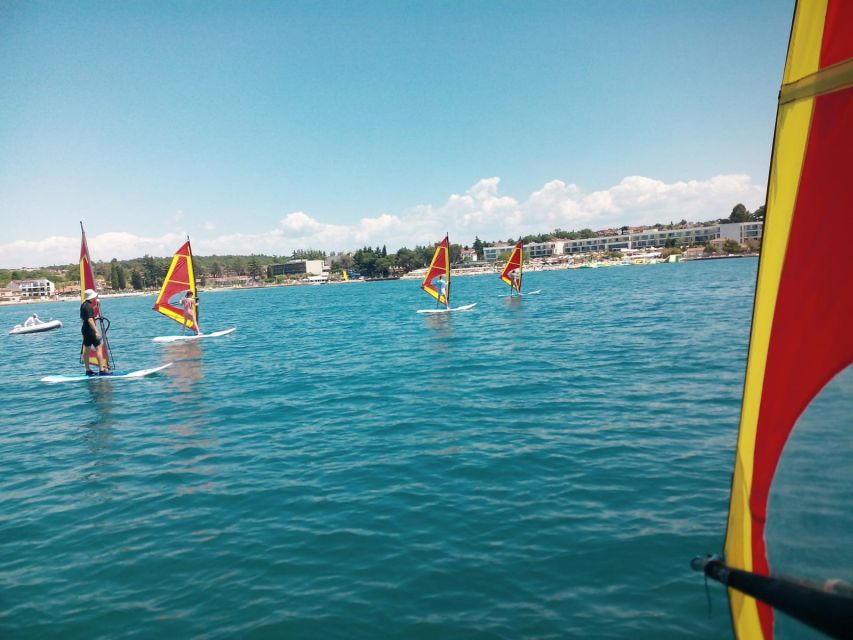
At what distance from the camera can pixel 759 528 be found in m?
2.51

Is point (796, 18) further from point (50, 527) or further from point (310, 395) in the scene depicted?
point (310, 395)

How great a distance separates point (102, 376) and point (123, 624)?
17.5m

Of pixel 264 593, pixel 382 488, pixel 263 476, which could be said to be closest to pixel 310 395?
pixel 263 476

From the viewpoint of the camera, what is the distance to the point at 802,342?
2303 millimetres

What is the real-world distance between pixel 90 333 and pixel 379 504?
16286mm

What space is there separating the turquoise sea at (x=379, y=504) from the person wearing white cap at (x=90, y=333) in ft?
7.15

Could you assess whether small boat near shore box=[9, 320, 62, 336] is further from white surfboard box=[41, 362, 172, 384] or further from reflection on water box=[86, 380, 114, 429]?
reflection on water box=[86, 380, 114, 429]

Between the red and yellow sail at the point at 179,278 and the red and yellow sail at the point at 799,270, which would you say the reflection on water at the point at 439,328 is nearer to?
the red and yellow sail at the point at 179,278

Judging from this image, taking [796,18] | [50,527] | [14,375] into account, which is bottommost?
[14,375]

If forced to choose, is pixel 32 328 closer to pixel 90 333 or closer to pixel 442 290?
pixel 442 290

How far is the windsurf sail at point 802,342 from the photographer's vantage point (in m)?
2.07

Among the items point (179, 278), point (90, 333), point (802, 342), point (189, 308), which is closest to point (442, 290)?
point (189, 308)

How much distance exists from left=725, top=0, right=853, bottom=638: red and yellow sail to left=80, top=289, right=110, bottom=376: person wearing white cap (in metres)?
20.3

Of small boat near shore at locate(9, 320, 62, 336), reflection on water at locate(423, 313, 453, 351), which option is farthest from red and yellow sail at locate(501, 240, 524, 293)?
small boat near shore at locate(9, 320, 62, 336)
